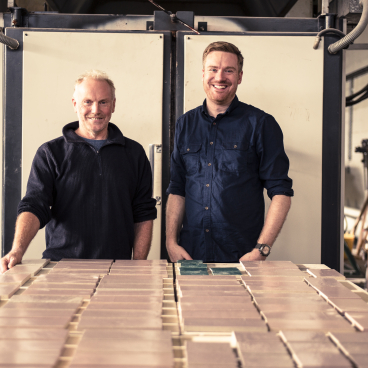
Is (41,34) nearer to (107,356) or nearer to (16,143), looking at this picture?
(16,143)

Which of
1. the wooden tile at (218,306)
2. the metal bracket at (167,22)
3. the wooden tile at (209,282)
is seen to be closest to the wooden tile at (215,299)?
the wooden tile at (218,306)

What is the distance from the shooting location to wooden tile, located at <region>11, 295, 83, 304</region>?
102 centimetres

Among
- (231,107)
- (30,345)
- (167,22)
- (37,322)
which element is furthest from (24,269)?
(167,22)

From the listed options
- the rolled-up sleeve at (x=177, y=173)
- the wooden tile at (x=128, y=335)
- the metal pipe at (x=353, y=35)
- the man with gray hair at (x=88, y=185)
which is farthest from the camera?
the metal pipe at (x=353, y=35)

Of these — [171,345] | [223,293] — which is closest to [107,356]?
[171,345]

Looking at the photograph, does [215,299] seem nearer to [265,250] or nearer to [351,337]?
[351,337]

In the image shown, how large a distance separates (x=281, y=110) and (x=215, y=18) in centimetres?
70

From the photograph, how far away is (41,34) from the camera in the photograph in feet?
8.05

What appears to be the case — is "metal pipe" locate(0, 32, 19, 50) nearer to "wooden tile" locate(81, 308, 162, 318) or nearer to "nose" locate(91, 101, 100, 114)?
"nose" locate(91, 101, 100, 114)

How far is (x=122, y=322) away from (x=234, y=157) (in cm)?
115

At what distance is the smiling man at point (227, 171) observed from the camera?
1876mm

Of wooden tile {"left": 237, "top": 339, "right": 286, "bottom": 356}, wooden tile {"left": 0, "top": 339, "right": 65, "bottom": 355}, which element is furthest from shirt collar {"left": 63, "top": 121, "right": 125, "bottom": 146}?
wooden tile {"left": 237, "top": 339, "right": 286, "bottom": 356}

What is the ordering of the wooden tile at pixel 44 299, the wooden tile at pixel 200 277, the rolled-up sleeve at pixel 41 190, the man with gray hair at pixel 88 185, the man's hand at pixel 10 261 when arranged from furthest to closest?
the man with gray hair at pixel 88 185 → the rolled-up sleeve at pixel 41 190 → the man's hand at pixel 10 261 → the wooden tile at pixel 200 277 → the wooden tile at pixel 44 299

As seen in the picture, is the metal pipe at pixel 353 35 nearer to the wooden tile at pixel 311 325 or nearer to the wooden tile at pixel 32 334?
the wooden tile at pixel 311 325
